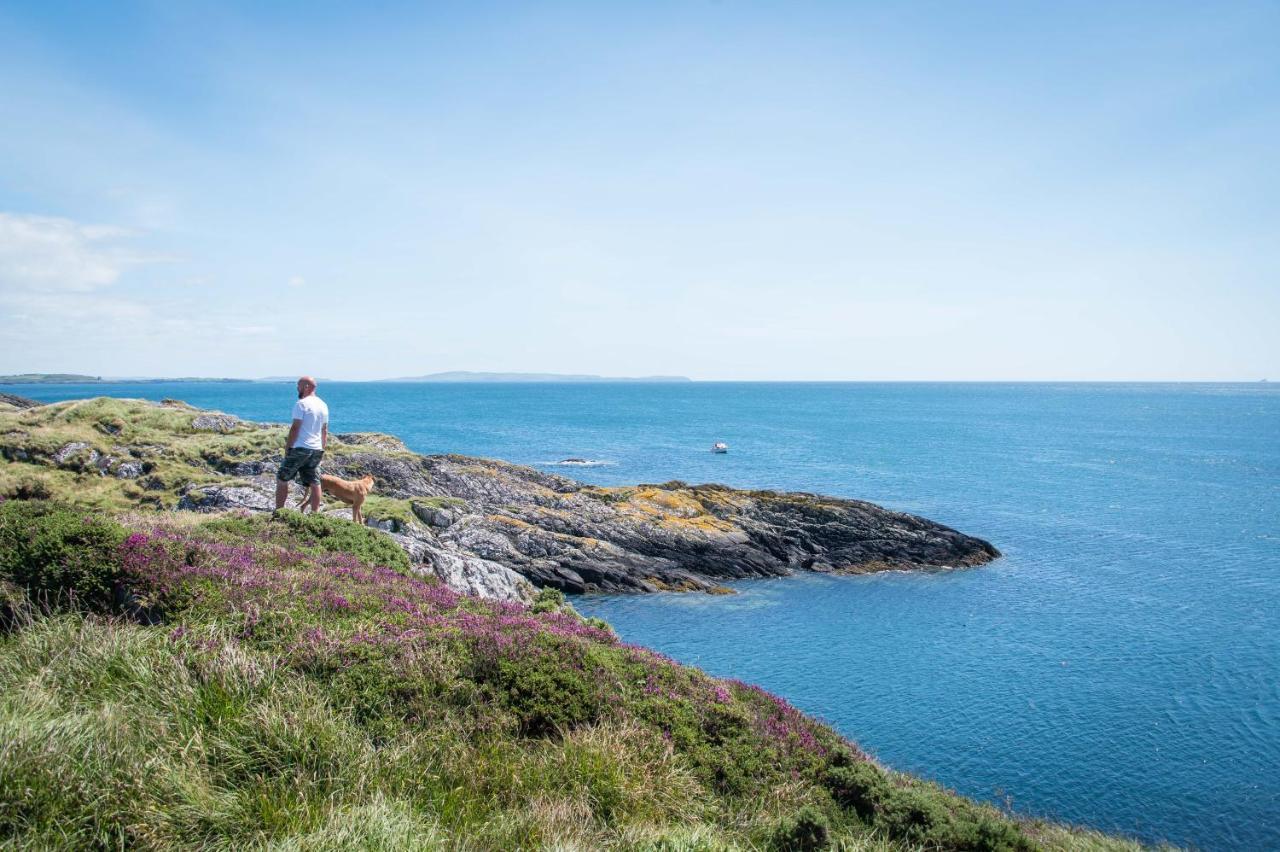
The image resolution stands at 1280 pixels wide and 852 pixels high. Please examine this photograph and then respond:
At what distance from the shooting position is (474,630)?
9695 mm

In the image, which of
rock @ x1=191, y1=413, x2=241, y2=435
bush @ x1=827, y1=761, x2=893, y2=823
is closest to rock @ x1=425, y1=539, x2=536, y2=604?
bush @ x1=827, y1=761, x2=893, y2=823

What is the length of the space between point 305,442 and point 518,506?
27.6 m

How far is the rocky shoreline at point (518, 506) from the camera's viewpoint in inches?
1205

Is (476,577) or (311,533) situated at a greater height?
(311,533)

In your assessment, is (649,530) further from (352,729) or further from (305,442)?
(352,729)

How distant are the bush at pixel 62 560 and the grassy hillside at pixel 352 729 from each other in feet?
0.08

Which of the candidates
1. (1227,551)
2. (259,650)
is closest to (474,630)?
(259,650)

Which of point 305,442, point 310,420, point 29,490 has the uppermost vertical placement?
point 310,420

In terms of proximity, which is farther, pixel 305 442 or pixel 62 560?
pixel 305 442

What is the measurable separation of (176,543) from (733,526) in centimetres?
3509

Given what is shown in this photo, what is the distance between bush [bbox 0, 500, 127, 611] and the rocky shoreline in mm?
15708

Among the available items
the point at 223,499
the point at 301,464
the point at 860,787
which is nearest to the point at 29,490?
the point at 223,499

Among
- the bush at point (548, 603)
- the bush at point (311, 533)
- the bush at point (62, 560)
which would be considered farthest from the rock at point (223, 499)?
the bush at point (62, 560)

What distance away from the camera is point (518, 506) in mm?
41906
